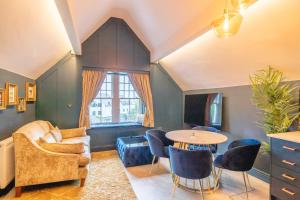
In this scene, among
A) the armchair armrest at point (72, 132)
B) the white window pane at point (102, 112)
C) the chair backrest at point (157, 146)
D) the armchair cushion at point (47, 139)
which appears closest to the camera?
the armchair cushion at point (47, 139)

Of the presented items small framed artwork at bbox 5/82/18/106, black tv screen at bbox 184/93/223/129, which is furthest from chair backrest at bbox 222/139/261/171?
small framed artwork at bbox 5/82/18/106

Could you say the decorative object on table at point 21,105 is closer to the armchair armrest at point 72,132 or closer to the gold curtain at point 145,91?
the armchair armrest at point 72,132

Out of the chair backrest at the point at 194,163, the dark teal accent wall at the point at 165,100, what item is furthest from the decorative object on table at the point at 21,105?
the dark teal accent wall at the point at 165,100

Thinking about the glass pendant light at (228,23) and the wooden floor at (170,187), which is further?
the wooden floor at (170,187)

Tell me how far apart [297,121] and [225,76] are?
1.53 metres

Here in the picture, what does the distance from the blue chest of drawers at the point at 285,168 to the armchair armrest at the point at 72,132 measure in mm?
3697

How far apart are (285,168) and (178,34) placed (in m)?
2.70

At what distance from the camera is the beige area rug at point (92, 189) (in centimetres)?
238

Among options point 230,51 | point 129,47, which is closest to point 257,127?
point 230,51

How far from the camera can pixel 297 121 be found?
8.21ft


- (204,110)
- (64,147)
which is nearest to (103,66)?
(64,147)

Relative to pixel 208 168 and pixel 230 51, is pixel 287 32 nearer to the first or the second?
pixel 230 51

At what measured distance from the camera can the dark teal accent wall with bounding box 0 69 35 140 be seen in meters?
2.56

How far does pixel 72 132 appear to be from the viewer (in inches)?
153
